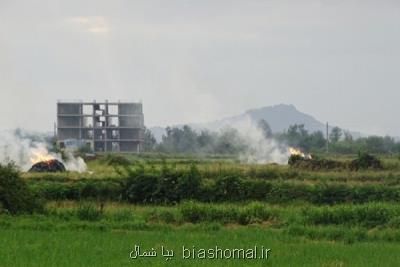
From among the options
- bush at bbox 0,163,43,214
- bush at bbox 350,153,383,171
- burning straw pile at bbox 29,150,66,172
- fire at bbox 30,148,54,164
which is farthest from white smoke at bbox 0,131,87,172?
bush at bbox 0,163,43,214

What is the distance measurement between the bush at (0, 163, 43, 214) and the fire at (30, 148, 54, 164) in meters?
29.5

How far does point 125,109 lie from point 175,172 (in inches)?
2827

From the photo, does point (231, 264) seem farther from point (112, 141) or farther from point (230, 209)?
point (112, 141)

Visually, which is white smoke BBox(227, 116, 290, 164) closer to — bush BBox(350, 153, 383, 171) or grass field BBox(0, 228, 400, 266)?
bush BBox(350, 153, 383, 171)

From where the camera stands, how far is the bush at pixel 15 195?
24484 mm

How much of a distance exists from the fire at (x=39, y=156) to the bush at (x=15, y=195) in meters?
29.5

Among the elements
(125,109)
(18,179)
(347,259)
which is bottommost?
(347,259)

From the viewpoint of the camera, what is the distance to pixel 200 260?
14.0 metres

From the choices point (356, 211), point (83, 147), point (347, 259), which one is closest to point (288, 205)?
point (356, 211)

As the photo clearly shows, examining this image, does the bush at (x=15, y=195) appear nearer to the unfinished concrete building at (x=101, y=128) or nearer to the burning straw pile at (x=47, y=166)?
the burning straw pile at (x=47, y=166)

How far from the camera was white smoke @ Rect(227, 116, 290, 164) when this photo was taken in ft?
251

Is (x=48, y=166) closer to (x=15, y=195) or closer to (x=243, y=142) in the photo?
(x=15, y=195)

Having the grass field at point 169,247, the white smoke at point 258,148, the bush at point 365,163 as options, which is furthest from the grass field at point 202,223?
the white smoke at point 258,148

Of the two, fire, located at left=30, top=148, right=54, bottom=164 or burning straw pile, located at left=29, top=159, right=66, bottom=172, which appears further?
fire, located at left=30, top=148, right=54, bottom=164
